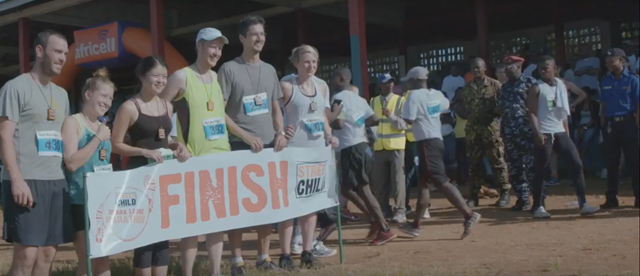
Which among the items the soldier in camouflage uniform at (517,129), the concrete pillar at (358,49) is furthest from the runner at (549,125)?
the concrete pillar at (358,49)

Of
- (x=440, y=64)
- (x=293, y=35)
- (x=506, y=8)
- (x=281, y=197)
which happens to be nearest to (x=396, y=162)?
(x=281, y=197)

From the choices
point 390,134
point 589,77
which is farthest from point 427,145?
point 589,77

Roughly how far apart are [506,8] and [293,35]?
21.0 feet

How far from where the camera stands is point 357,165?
8.02 m

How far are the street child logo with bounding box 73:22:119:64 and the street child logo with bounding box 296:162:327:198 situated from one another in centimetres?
1057

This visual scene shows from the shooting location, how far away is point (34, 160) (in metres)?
5.04

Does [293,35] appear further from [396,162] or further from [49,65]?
[49,65]

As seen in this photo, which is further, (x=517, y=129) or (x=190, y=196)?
(x=517, y=129)

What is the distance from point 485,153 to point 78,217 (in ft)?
19.7

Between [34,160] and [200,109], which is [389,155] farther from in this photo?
[34,160]

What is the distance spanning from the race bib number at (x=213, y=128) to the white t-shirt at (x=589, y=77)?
29.1ft

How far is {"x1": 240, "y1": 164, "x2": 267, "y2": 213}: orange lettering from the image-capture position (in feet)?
20.3

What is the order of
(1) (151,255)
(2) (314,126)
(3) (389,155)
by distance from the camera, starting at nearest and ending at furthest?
(1) (151,255), (2) (314,126), (3) (389,155)

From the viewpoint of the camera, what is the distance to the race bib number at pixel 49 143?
505cm
